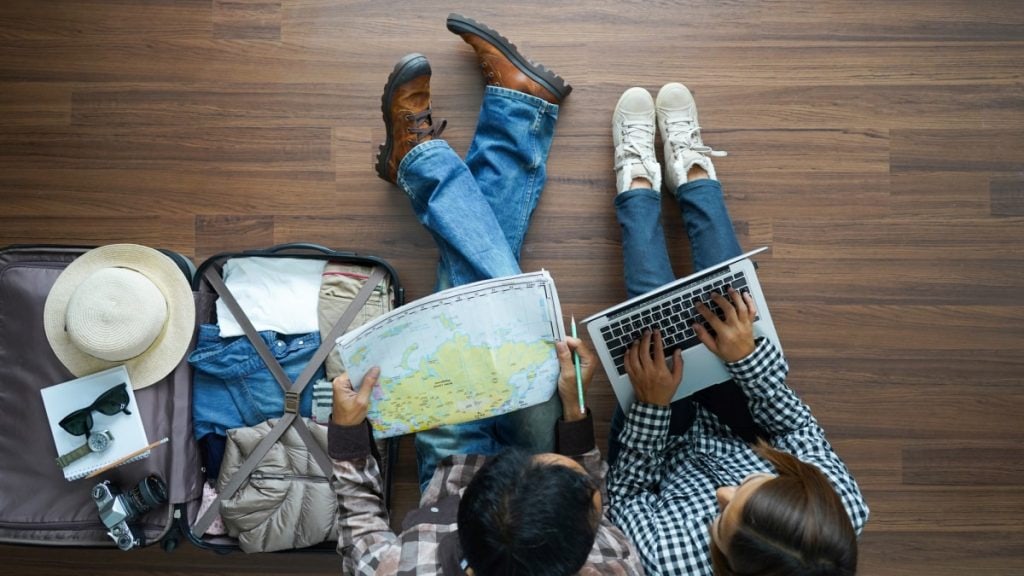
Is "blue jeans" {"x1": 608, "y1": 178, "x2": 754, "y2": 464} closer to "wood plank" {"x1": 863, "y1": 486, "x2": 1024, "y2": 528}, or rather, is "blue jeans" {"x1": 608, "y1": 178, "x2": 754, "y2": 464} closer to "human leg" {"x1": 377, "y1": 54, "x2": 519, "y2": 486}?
"human leg" {"x1": 377, "y1": 54, "x2": 519, "y2": 486}

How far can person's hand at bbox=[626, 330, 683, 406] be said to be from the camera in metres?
1.29

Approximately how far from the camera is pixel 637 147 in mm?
1503

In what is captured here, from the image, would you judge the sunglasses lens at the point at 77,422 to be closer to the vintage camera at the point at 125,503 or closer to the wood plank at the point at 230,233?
the vintage camera at the point at 125,503

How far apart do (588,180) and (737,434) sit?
0.65 meters

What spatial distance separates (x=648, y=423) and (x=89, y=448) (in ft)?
3.66

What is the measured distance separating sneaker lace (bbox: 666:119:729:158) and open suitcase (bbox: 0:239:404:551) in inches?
34.9

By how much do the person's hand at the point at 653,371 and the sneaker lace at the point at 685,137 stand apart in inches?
17.8

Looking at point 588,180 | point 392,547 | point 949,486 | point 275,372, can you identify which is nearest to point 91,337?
point 275,372

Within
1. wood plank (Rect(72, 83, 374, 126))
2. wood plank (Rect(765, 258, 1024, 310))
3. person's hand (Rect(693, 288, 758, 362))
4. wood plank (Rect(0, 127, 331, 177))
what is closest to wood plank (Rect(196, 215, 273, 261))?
wood plank (Rect(0, 127, 331, 177))

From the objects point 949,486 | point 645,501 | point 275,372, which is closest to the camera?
point 645,501

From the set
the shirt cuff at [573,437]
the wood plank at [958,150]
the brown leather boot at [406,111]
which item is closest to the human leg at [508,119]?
the brown leather boot at [406,111]

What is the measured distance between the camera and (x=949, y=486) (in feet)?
5.17

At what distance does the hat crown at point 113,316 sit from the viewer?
→ 1.31 meters

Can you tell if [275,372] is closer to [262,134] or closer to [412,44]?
[262,134]
